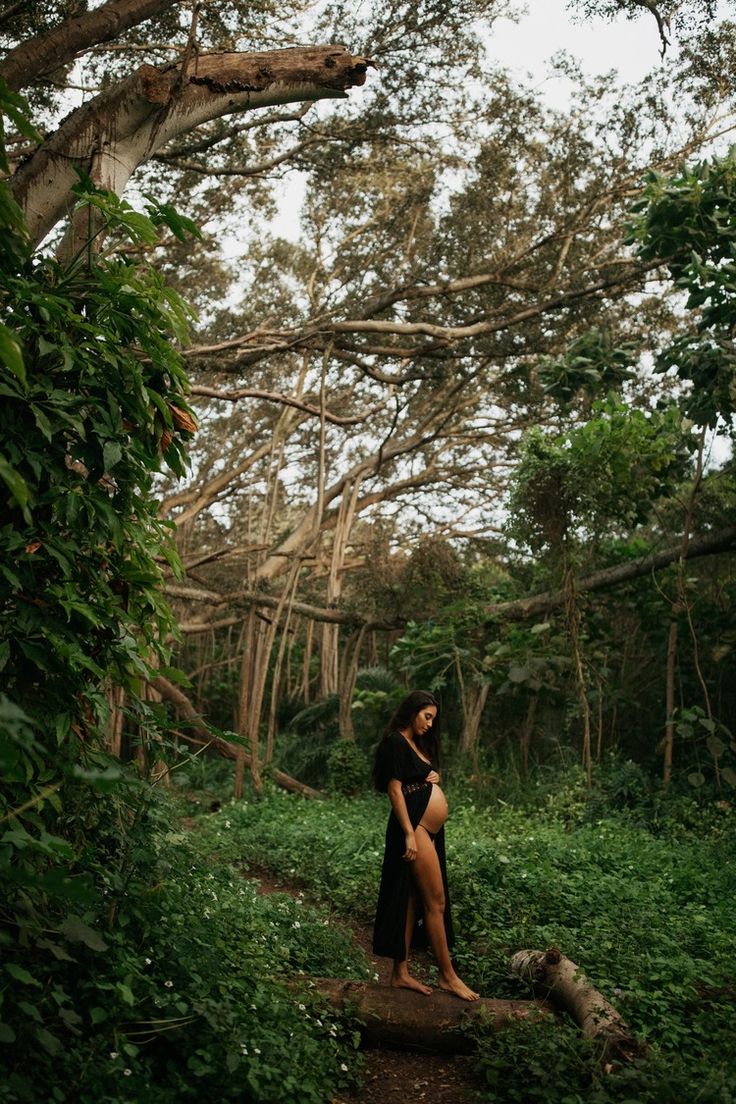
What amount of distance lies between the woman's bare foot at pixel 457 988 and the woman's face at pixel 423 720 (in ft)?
3.71

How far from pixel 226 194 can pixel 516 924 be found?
34.4ft

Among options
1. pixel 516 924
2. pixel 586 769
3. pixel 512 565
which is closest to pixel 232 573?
pixel 512 565

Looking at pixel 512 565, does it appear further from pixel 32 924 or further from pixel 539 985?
pixel 32 924

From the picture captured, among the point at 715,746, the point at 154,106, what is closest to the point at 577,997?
the point at 154,106

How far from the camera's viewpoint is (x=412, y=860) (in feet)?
15.8

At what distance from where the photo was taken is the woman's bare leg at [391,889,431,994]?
4660 mm

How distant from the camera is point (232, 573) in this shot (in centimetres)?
1948

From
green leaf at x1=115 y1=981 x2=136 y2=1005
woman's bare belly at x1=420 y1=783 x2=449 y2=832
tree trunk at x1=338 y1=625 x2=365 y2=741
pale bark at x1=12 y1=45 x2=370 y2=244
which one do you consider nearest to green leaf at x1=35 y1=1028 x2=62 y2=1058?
A: green leaf at x1=115 y1=981 x2=136 y2=1005

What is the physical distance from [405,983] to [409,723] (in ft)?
3.88

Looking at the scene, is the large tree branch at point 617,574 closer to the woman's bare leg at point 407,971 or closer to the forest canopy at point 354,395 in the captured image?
the forest canopy at point 354,395

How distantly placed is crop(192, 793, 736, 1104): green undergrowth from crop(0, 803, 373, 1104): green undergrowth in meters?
0.76

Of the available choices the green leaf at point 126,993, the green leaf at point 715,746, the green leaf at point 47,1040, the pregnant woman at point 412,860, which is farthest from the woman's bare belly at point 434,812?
the green leaf at point 715,746

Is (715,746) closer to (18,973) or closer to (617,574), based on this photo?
(617,574)

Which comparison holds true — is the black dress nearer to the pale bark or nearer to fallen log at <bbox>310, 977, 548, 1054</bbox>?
fallen log at <bbox>310, 977, 548, 1054</bbox>
